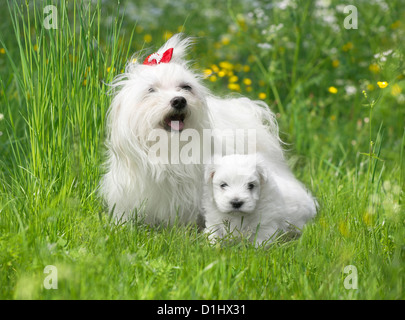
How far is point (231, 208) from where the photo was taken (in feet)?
10.1

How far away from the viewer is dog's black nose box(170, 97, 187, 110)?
3.14 meters

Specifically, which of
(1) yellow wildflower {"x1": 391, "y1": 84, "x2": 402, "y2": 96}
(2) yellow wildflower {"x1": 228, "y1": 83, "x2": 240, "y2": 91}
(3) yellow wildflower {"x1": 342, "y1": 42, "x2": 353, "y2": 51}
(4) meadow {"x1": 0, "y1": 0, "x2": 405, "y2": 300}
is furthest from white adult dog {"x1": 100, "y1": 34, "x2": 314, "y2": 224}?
(3) yellow wildflower {"x1": 342, "y1": 42, "x2": 353, "y2": 51}

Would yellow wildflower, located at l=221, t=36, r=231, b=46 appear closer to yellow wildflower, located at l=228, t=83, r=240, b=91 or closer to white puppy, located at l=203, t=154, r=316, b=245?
yellow wildflower, located at l=228, t=83, r=240, b=91

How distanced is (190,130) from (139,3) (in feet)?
17.5

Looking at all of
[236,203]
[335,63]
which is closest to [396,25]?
[335,63]

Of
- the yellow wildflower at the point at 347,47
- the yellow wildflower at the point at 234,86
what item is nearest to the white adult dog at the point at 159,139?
the yellow wildflower at the point at 234,86

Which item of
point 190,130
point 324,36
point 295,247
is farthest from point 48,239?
point 324,36

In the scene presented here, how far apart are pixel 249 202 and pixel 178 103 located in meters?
0.67

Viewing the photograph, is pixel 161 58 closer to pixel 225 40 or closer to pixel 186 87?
pixel 186 87

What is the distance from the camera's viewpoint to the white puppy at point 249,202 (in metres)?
3.09

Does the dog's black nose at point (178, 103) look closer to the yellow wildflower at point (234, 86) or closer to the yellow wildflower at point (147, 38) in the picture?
the yellow wildflower at point (234, 86)

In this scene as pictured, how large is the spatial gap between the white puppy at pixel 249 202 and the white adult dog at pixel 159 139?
226 mm

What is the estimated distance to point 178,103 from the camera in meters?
3.15

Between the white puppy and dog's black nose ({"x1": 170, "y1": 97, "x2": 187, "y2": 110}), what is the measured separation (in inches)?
14.7
